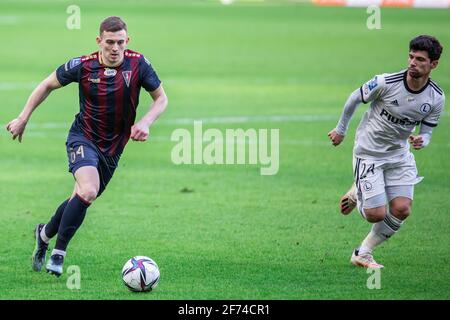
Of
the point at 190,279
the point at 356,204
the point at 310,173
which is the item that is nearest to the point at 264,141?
the point at 310,173

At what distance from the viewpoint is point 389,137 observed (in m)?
10.3

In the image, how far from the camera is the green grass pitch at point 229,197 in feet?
31.3

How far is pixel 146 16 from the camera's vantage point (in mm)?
44000

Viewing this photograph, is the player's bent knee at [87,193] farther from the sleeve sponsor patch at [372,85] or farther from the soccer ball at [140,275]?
the sleeve sponsor patch at [372,85]

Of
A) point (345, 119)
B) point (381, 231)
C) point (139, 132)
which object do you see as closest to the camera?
point (139, 132)

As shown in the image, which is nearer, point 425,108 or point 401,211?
point 425,108

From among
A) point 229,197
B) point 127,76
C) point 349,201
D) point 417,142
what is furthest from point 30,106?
point 229,197

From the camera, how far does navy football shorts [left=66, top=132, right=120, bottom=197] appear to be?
31.9 ft

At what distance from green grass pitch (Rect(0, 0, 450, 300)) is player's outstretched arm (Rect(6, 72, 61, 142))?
1271 millimetres

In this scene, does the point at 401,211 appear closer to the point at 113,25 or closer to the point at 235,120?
the point at 113,25

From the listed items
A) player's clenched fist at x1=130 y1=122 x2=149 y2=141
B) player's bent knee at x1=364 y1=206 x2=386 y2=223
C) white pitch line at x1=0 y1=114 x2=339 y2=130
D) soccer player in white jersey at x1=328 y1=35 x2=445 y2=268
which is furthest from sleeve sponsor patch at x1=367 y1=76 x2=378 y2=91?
white pitch line at x1=0 y1=114 x2=339 y2=130

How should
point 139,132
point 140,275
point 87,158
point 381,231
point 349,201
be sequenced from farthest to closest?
1. point 349,201
2. point 381,231
3. point 87,158
4. point 139,132
5. point 140,275

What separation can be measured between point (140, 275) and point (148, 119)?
56.8 inches
